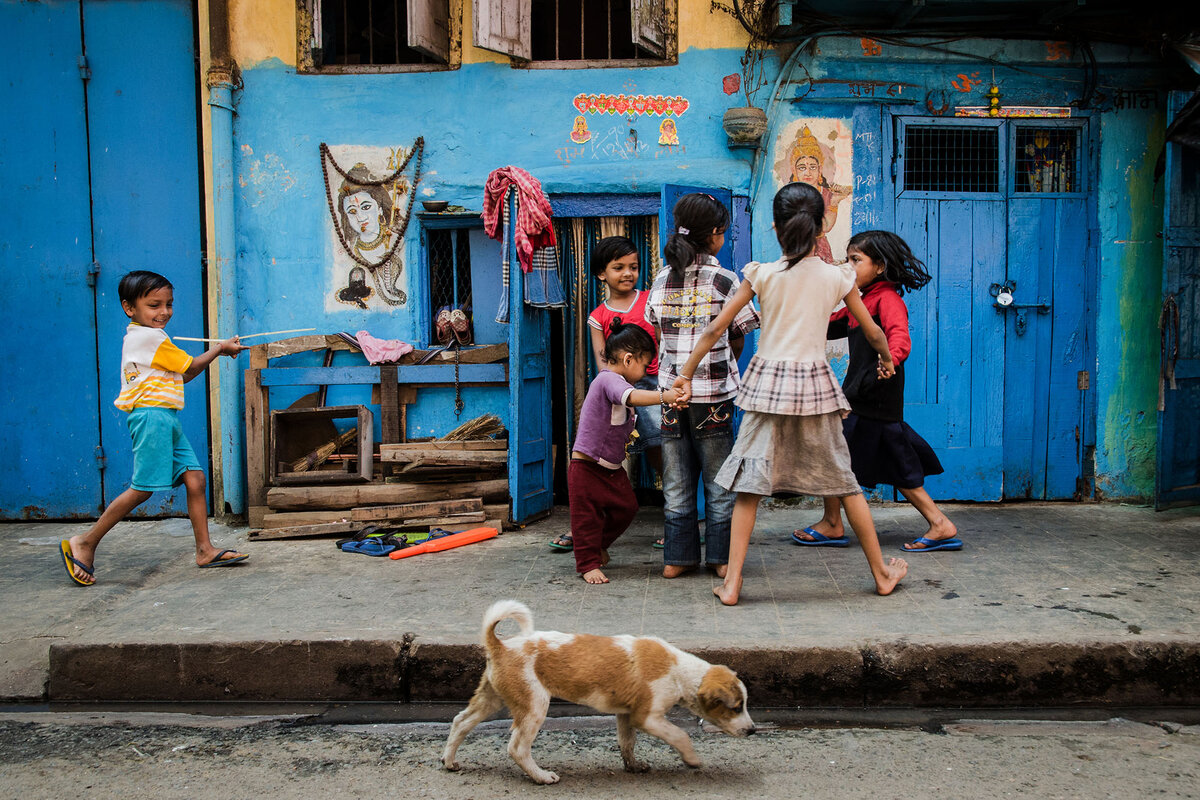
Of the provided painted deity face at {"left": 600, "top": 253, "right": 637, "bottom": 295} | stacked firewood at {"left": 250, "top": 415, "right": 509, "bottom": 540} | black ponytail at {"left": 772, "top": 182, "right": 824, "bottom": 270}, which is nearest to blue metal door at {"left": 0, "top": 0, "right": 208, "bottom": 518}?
stacked firewood at {"left": 250, "top": 415, "right": 509, "bottom": 540}

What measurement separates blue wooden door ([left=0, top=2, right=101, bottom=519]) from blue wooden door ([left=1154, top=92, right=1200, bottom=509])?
7.63m

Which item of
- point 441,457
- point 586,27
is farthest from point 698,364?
point 586,27

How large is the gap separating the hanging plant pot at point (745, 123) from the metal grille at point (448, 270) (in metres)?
2.12

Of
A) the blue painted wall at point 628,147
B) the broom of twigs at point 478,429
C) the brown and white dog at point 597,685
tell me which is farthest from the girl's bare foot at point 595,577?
the blue painted wall at point 628,147

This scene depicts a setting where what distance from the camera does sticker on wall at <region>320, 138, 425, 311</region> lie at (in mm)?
6859

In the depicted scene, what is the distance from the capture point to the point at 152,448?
17.3 feet

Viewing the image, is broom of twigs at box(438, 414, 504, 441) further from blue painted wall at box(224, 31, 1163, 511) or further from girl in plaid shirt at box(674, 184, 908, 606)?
girl in plaid shirt at box(674, 184, 908, 606)

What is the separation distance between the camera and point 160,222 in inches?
272

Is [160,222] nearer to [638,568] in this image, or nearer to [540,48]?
[540,48]

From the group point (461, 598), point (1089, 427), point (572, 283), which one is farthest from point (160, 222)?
point (1089, 427)

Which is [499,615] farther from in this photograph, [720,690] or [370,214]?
[370,214]

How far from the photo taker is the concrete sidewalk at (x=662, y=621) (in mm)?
3789

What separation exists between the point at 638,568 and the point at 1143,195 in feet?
15.4

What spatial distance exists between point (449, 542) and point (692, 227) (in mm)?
2607
